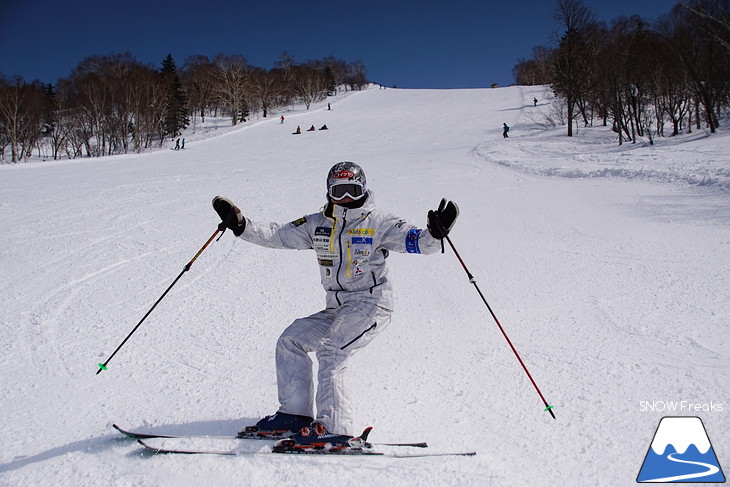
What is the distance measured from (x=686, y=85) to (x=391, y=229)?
29.6 m

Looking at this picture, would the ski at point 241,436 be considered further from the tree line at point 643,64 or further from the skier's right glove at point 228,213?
the tree line at point 643,64

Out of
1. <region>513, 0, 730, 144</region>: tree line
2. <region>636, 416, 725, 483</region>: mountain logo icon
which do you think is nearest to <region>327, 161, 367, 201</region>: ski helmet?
<region>636, 416, 725, 483</region>: mountain logo icon

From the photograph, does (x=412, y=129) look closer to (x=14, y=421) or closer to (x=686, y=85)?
(x=686, y=85)

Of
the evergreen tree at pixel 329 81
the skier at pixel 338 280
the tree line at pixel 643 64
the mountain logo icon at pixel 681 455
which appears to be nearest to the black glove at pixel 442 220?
the skier at pixel 338 280

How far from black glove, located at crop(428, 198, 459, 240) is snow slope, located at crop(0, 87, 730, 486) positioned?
4.38ft

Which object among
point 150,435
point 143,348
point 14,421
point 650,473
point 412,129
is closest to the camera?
point 650,473

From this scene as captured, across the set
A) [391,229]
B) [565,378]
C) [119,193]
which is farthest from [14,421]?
[119,193]

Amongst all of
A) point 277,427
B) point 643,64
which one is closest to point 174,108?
point 643,64

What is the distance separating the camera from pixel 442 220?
2953mm

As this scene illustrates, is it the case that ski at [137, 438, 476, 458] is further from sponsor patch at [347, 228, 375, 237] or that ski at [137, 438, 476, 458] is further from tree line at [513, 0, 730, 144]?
tree line at [513, 0, 730, 144]

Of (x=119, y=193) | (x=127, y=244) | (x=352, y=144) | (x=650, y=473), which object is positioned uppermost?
(x=352, y=144)

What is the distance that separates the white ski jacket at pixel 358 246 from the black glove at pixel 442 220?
0.28ft

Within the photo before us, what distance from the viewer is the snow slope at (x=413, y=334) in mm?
2678

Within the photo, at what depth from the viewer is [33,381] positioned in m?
3.63
